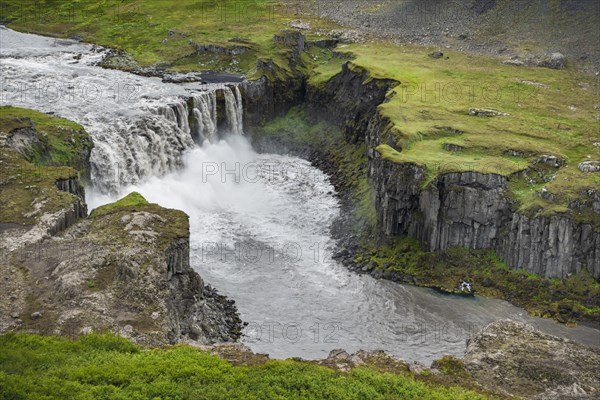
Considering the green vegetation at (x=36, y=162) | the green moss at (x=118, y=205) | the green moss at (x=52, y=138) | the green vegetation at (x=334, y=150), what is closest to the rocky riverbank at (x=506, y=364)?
the green moss at (x=118, y=205)

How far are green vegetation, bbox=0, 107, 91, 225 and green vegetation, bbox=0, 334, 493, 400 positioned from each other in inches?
625

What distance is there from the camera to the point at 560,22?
10975 centimetres

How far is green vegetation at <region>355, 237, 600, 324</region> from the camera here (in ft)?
186

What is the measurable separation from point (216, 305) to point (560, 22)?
80.2 m

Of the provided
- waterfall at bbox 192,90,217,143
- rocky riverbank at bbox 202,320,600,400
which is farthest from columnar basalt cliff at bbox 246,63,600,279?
waterfall at bbox 192,90,217,143

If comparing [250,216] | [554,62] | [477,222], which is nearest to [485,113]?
[477,222]

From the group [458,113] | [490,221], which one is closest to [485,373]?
[490,221]

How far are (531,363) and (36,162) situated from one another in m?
42.7

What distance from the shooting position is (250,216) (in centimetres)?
7225

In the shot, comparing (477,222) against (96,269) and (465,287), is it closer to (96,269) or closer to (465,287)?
(465,287)

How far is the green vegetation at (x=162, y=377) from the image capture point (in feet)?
103

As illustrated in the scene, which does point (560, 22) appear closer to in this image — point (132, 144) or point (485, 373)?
point (132, 144)

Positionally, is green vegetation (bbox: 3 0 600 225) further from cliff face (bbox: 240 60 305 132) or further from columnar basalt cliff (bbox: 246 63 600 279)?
columnar basalt cliff (bbox: 246 63 600 279)

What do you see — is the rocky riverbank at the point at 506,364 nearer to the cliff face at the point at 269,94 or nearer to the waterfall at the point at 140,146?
the waterfall at the point at 140,146
